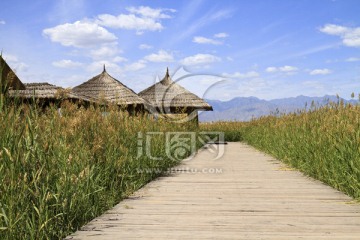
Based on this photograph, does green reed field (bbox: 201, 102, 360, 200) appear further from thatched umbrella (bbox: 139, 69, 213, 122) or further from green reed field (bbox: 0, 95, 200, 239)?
thatched umbrella (bbox: 139, 69, 213, 122)

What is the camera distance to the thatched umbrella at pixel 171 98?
87.0 feet

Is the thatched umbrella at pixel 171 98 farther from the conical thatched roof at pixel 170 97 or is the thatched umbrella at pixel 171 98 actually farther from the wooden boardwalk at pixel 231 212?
the wooden boardwalk at pixel 231 212

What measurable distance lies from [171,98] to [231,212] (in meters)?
22.8

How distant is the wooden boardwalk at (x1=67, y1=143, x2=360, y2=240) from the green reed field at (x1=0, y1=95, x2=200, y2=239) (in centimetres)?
22

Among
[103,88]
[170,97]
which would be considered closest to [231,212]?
[103,88]

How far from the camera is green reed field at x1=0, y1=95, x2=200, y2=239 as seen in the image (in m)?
3.24

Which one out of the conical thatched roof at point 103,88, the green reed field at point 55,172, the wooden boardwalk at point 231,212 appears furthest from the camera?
the conical thatched roof at point 103,88

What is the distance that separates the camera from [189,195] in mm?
5707

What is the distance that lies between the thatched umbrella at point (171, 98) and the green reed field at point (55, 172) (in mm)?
19846

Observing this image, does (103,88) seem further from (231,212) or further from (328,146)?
(231,212)

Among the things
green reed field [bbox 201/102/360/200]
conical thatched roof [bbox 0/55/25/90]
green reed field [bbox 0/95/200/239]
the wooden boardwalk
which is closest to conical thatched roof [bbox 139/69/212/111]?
conical thatched roof [bbox 0/55/25/90]

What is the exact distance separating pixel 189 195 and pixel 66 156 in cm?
195

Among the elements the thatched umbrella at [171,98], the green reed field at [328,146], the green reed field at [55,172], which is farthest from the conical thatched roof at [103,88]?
the green reed field at [55,172]

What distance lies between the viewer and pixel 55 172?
4062 mm
